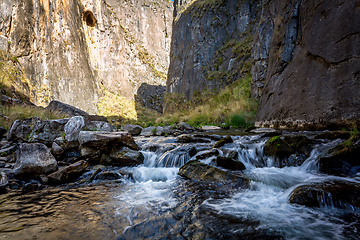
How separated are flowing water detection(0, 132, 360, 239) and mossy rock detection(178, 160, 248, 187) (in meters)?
0.14

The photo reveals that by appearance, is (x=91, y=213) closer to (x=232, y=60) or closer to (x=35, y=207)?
(x=35, y=207)

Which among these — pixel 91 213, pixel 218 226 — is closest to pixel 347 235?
pixel 218 226

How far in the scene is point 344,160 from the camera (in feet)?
9.61

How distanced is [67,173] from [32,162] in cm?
69

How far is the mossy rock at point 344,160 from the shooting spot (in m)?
2.83

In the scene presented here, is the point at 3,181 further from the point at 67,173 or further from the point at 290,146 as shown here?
the point at 290,146

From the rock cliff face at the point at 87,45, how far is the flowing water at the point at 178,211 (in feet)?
51.7

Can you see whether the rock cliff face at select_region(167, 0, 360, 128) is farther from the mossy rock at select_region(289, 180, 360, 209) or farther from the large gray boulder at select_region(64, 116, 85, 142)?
the large gray boulder at select_region(64, 116, 85, 142)

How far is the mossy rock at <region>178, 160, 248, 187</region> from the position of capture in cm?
305

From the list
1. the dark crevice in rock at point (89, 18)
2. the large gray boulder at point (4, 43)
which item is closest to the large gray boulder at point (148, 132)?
the large gray boulder at point (4, 43)

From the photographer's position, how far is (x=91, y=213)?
2217 mm

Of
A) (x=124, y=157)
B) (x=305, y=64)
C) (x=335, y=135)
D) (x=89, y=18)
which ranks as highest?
(x=89, y=18)

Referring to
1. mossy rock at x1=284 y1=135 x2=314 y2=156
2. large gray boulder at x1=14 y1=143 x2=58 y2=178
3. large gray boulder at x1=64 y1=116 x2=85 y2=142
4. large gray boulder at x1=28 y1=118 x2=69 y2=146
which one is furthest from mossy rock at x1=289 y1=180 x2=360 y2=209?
large gray boulder at x1=28 y1=118 x2=69 y2=146

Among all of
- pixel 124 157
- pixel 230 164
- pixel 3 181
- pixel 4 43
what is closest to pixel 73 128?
pixel 124 157
